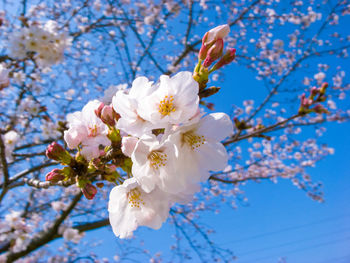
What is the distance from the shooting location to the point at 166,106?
2.39 ft

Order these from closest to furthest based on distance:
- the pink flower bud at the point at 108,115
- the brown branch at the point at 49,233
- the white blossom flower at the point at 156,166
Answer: the white blossom flower at the point at 156,166, the pink flower bud at the point at 108,115, the brown branch at the point at 49,233

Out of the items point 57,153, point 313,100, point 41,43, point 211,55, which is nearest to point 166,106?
point 211,55

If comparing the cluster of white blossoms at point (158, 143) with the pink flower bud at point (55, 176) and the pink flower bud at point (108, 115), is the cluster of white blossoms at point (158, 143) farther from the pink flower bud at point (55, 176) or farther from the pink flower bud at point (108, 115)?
the pink flower bud at point (55, 176)

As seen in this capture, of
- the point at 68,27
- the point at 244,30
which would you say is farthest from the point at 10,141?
the point at 244,30

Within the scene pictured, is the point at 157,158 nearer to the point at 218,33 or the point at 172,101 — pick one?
the point at 172,101

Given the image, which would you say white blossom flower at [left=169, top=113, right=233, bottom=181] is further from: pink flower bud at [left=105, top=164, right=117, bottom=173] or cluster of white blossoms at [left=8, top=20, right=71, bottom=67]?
cluster of white blossoms at [left=8, top=20, right=71, bottom=67]

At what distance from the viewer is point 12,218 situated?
339 cm

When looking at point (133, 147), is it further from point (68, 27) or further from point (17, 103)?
point (68, 27)

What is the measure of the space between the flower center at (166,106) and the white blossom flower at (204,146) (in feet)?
0.27

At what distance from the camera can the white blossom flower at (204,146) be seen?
0.75 m

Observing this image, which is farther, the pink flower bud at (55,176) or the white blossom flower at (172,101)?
the pink flower bud at (55,176)

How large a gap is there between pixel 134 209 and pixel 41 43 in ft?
9.32

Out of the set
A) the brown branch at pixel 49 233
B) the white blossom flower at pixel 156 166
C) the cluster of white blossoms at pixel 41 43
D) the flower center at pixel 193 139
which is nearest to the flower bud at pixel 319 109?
the flower center at pixel 193 139

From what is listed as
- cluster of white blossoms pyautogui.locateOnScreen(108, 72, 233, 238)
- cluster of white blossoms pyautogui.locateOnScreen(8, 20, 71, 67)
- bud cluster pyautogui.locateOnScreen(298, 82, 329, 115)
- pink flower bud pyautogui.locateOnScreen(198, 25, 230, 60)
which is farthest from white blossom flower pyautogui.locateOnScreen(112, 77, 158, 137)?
cluster of white blossoms pyautogui.locateOnScreen(8, 20, 71, 67)
